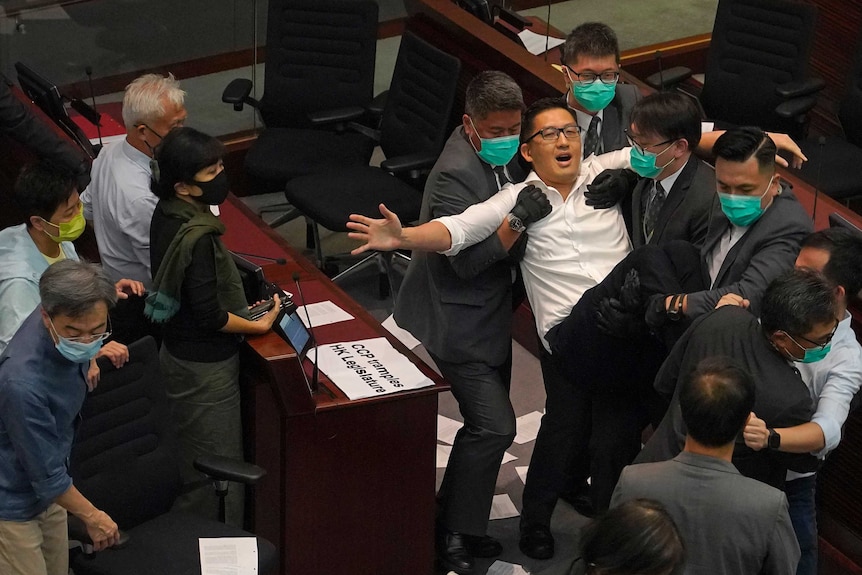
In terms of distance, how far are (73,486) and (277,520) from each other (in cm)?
75

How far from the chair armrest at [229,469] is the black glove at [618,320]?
3.45 feet

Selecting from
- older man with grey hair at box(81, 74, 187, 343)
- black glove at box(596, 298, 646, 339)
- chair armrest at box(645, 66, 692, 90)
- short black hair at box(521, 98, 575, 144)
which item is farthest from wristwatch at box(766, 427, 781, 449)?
chair armrest at box(645, 66, 692, 90)

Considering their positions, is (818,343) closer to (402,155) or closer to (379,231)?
(379,231)

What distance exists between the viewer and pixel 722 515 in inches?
119

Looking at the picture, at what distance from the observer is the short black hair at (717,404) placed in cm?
306

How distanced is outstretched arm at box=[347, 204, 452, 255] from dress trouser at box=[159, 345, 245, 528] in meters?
0.57

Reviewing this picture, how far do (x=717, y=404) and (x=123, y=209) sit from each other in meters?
2.04

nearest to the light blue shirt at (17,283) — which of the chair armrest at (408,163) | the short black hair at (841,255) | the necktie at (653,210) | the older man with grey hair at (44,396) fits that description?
the older man with grey hair at (44,396)

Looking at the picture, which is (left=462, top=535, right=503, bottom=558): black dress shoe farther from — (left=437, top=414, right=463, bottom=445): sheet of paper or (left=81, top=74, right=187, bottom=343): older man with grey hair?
(left=81, top=74, right=187, bottom=343): older man with grey hair

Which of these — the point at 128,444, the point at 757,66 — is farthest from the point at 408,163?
the point at 128,444

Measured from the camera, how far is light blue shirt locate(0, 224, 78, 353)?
12.5 ft

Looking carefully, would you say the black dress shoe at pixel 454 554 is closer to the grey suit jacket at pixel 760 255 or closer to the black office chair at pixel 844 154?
the grey suit jacket at pixel 760 255

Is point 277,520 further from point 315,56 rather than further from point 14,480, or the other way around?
point 315,56

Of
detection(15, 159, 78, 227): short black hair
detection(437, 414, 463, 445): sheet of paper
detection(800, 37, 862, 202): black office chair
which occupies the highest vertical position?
detection(15, 159, 78, 227): short black hair
